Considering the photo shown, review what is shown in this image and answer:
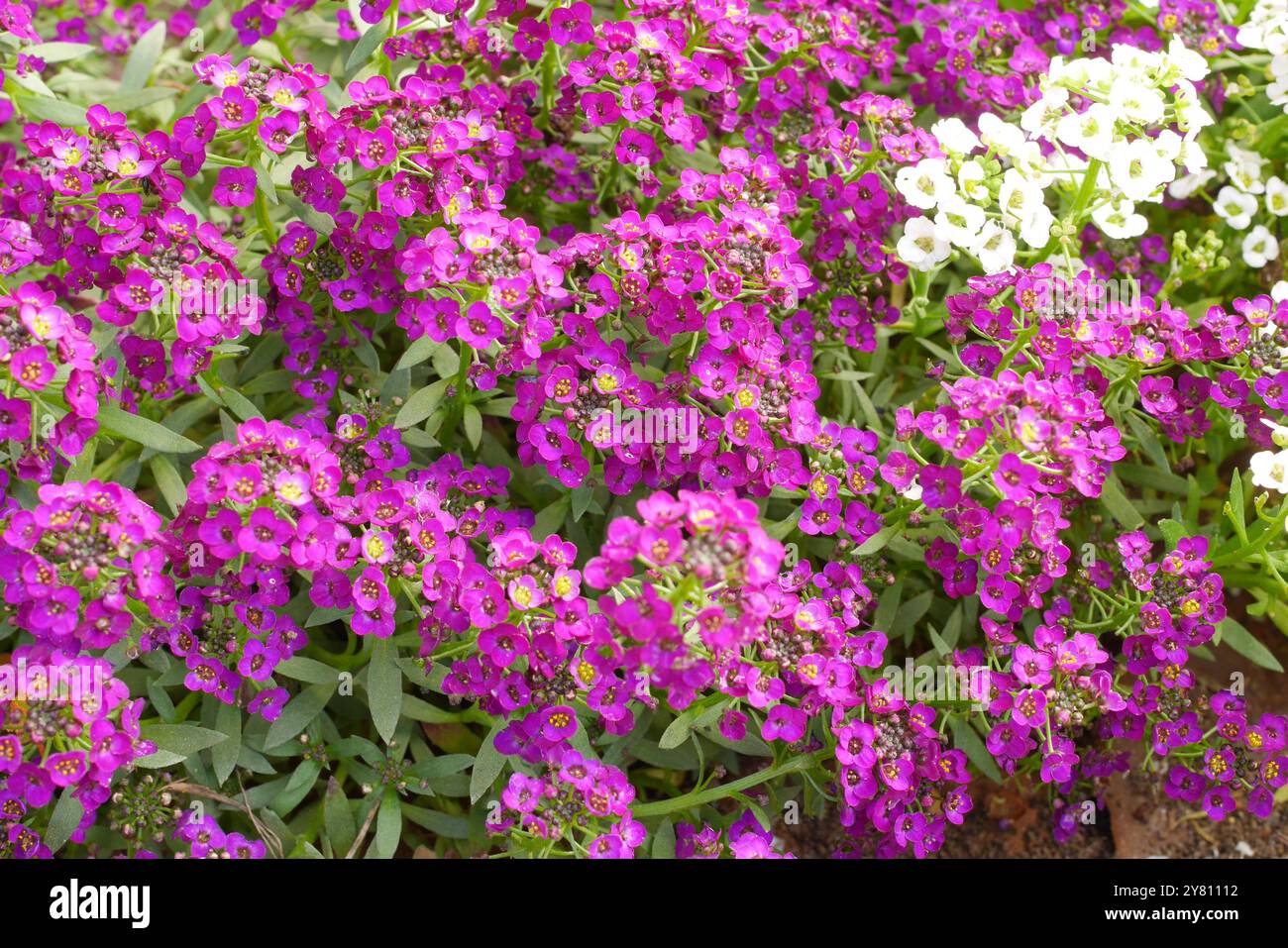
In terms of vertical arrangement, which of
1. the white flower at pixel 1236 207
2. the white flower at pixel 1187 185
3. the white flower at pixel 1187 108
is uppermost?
the white flower at pixel 1187 108

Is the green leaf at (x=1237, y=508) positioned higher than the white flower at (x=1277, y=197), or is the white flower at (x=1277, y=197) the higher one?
the white flower at (x=1277, y=197)

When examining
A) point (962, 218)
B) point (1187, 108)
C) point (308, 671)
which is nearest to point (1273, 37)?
point (1187, 108)

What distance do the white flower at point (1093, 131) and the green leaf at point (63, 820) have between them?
3425 mm

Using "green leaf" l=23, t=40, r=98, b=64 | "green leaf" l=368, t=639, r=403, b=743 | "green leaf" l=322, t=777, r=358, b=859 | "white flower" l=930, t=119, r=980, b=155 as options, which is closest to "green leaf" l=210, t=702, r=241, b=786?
"green leaf" l=322, t=777, r=358, b=859

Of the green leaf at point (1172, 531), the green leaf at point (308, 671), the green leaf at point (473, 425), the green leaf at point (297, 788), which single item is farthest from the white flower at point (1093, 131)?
the green leaf at point (297, 788)

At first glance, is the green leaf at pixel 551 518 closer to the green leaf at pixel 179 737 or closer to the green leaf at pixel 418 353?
the green leaf at pixel 418 353

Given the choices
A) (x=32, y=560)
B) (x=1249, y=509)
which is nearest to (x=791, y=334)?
(x=1249, y=509)

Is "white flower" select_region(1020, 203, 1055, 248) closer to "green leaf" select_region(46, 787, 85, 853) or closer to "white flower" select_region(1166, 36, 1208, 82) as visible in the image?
"white flower" select_region(1166, 36, 1208, 82)

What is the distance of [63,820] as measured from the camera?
11.0ft

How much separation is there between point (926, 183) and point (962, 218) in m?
0.16

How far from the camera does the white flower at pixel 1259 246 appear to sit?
15.0 feet

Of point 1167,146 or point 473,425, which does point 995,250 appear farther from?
point 473,425
